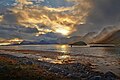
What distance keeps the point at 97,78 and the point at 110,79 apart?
2.43m

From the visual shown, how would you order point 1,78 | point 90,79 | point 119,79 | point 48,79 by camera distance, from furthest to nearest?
point 119,79, point 90,79, point 48,79, point 1,78

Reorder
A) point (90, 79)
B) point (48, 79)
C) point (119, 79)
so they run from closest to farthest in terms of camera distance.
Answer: point (48, 79) < point (90, 79) < point (119, 79)

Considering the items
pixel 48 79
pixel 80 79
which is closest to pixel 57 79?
pixel 48 79

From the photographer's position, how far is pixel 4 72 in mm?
30453

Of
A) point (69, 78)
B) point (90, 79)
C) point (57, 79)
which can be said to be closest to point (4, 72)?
point (57, 79)

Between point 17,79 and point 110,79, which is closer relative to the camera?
point 17,79

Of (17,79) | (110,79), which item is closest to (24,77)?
(17,79)

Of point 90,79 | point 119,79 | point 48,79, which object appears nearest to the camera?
point 48,79

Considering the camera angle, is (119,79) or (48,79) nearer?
(48,79)

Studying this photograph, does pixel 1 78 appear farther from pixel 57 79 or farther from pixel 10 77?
pixel 57 79

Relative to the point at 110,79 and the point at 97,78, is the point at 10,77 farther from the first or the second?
the point at 110,79

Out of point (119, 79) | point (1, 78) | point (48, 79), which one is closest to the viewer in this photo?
point (1, 78)

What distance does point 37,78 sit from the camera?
95.6 feet

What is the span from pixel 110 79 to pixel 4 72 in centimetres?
1475
